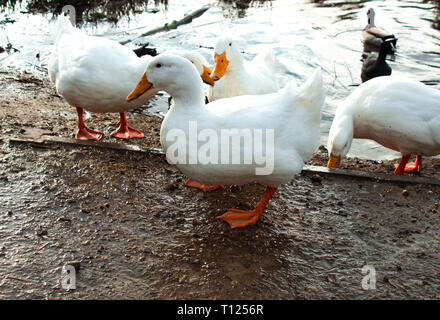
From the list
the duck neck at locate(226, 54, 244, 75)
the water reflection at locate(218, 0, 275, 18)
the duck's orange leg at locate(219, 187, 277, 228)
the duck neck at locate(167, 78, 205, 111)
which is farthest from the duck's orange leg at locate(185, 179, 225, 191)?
the water reflection at locate(218, 0, 275, 18)

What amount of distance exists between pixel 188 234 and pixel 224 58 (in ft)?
8.10

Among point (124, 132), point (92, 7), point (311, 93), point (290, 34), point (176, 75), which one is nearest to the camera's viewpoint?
point (176, 75)

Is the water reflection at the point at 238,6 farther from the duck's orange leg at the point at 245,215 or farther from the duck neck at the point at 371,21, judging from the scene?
the duck's orange leg at the point at 245,215

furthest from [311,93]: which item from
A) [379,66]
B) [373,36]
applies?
[373,36]

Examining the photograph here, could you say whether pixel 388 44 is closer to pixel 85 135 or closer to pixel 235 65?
pixel 235 65

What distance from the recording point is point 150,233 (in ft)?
10.9

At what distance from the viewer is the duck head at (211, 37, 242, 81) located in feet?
16.5

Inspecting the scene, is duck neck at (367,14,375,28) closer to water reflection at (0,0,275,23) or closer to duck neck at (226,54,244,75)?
water reflection at (0,0,275,23)

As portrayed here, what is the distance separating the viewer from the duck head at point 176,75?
126 inches

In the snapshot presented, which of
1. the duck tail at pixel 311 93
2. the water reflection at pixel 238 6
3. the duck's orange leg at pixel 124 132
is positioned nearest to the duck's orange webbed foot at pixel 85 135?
the duck's orange leg at pixel 124 132

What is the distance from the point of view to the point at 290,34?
392 inches

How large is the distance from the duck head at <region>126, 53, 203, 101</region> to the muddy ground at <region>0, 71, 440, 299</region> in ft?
3.40

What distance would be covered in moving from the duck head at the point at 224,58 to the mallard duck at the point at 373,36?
4.70m

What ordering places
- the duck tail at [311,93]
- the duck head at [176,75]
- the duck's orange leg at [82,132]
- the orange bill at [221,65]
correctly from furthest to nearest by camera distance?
the orange bill at [221,65]
the duck's orange leg at [82,132]
the duck tail at [311,93]
the duck head at [176,75]
